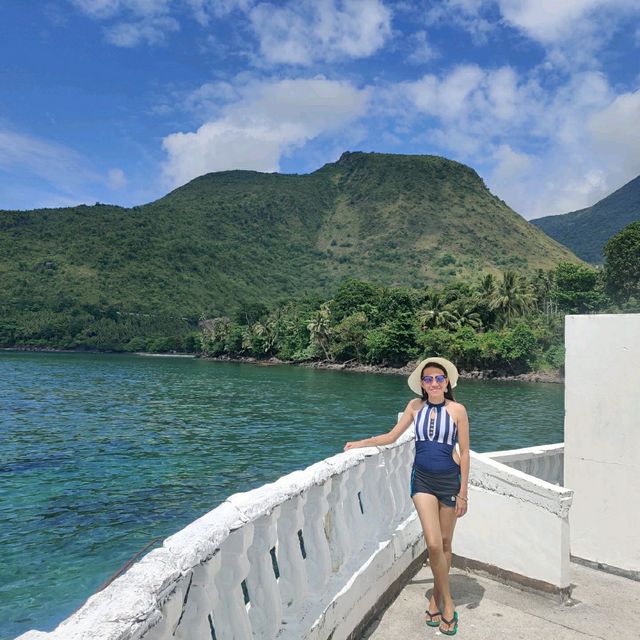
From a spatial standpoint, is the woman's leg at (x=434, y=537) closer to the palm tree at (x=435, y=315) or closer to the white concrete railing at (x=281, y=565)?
the white concrete railing at (x=281, y=565)

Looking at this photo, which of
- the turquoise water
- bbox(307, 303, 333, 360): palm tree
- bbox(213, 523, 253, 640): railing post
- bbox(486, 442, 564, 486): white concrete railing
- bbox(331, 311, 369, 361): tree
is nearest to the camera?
bbox(213, 523, 253, 640): railing post

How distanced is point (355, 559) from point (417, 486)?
2.45 ft

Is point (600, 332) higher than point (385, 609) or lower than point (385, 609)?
higher

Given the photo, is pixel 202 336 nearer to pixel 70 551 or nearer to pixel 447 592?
pixel 70 551

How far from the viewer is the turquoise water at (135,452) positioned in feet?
40.2

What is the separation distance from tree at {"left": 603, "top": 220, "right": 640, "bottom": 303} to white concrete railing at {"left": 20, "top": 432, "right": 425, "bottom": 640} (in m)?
72.1

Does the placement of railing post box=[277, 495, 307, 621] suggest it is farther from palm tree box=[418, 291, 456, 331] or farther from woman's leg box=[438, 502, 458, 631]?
palm tree box=[418, 291, 456, 331]

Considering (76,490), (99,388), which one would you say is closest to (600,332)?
(76,490)

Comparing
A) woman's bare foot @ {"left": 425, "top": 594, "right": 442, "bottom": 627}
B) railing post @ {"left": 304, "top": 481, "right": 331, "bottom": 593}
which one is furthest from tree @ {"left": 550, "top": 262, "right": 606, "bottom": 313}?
railing post @ {"left": 304, "top": 481, "right": 331, "bottom": 593}

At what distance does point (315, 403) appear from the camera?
44.6m

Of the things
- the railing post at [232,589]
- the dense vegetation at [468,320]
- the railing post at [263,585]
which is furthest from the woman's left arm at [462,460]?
the dense vegetation at [468,320]

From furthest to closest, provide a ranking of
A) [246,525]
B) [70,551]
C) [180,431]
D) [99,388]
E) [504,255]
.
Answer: [504,255], [99,388], [180,431], [70,551], [246,525]

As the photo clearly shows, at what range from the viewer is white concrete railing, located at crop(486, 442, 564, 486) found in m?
6.55

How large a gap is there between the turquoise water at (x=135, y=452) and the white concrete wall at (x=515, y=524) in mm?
7713
